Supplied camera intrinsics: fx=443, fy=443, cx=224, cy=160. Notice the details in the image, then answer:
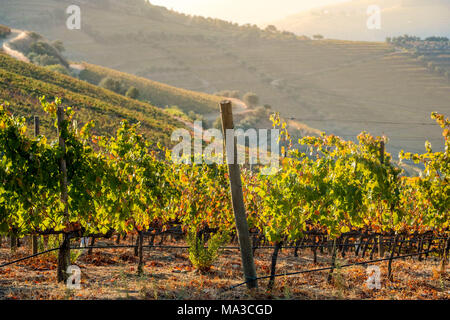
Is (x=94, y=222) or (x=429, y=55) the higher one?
(x=429, y=55)

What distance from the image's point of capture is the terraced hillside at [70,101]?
36.2 m

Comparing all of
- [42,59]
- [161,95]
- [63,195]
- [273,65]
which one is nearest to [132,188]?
[63,195]

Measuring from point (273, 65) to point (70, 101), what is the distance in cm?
10057

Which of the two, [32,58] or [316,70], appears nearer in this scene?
[32,58]

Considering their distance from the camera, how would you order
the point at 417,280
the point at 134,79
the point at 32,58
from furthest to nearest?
the point at 134,79 < the point at 32,58 < the point at 417,280

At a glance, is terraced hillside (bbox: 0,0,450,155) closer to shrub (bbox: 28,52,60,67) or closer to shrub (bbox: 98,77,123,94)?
shrub (bbox: 98,77,123,94)

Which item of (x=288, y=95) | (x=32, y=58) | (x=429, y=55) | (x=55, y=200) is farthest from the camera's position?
(x=429, y=55)

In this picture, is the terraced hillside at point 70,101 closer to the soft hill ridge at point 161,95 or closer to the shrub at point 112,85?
the shrub at point 112,85

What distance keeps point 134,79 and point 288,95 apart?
42.2 metres

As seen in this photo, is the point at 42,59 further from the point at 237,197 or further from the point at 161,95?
the point at 237,197
